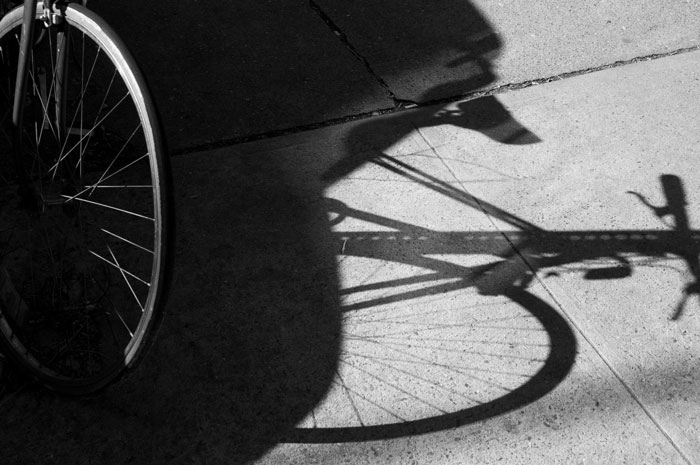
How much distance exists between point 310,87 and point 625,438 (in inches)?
95.3

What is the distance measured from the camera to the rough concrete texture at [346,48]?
13.3 feet

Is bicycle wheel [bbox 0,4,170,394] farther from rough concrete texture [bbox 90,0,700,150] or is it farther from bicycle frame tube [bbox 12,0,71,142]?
rough concrete texture [bbox 90,0,700,150]

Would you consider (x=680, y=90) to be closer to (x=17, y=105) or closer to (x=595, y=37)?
(x=595, y=37)

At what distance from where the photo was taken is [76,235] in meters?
3.19

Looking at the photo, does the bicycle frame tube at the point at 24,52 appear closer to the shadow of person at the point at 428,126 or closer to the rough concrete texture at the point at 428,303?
the rough concrete texture at the point at 428,303

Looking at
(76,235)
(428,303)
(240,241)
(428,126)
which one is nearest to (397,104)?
(428,126)

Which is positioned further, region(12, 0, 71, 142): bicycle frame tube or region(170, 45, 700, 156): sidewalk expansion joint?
region(170, 45, 700, 156): sidewalk expansion joint

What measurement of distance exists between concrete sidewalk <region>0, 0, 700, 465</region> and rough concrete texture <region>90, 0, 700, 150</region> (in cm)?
2

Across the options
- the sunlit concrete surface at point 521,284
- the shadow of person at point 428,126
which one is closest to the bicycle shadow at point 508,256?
the sunlit concrete surface at point 521,284

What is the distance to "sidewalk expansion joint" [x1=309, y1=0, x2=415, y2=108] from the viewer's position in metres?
4.12

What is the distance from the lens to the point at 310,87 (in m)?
4.19

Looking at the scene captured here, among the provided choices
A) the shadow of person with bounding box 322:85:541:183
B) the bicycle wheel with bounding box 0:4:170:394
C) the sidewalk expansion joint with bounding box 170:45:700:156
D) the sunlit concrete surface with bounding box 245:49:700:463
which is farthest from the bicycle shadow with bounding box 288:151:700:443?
the bicycle wheel with bounding box 0:4:170:394

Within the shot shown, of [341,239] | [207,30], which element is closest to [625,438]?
[341,239]

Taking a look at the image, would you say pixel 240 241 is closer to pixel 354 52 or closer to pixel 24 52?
pixel 24 52
